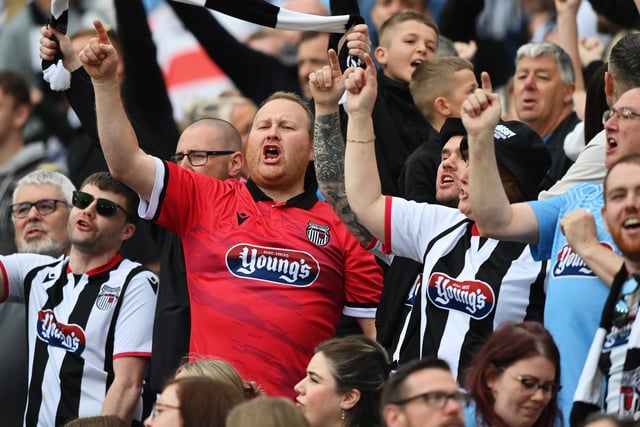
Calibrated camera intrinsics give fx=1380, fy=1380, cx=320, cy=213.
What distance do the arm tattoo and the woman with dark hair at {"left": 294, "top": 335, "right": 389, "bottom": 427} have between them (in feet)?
2.81

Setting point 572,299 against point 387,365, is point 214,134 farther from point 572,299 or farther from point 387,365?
point 572,299

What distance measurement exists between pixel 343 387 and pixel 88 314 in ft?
6.63

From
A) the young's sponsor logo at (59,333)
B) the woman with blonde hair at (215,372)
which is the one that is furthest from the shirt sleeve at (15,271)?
the woman with blonde hair at (215,372)

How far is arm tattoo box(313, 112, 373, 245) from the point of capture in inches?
243

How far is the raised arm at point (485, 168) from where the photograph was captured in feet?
16.7

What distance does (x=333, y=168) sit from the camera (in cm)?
620

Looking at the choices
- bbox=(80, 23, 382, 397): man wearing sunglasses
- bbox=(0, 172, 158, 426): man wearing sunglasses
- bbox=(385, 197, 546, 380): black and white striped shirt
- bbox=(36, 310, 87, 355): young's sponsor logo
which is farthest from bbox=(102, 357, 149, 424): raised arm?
bbox=(385, 197, 546, 380): black and white striped shirt

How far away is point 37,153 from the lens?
10695 millimetres

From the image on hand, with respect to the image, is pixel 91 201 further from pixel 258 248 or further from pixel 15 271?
pixel 258 248

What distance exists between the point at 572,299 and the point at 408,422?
3.05 feet

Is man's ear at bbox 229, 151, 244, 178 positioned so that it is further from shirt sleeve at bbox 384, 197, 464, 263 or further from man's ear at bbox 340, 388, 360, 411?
man's ear at bbox 340, 388, 360, 411

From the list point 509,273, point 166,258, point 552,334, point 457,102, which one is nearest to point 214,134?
point 166,258

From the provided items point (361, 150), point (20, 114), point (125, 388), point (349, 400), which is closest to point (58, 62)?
point (125, 388)

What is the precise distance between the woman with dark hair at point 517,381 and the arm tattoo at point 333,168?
4.76 feet
